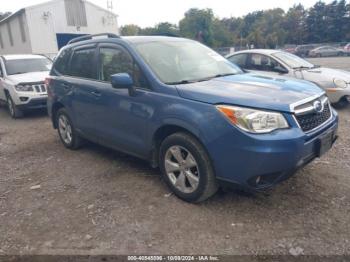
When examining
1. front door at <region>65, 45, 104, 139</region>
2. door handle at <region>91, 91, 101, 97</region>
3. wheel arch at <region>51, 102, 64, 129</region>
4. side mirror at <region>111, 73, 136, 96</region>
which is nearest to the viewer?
side mirror at <region>111, 73, 136, 96</region>

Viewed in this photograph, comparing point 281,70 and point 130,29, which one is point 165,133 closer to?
point 281,70

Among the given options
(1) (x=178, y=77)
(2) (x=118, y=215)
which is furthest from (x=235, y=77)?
(2) (x=118, y=215)

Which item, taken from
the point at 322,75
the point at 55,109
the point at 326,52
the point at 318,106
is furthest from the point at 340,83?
the point at 326,52

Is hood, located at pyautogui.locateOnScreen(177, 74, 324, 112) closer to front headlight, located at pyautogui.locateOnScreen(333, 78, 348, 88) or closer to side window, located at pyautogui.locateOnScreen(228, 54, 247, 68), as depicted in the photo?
front headlight, located at pyautogui.locateOnScreen(333, 78, 348, 88)

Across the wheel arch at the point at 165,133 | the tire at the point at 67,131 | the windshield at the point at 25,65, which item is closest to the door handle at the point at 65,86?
the tire at the point at 67,131

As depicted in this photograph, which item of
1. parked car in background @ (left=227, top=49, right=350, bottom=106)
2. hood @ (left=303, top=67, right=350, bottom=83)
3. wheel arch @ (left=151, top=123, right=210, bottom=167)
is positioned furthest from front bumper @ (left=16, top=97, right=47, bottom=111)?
hood @ (left=303, top=67, right=350, bottom=83)

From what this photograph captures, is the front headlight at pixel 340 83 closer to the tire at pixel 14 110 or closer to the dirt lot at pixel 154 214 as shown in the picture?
the dirt lot at pixel 154 214

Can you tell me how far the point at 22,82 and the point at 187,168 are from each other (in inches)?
256

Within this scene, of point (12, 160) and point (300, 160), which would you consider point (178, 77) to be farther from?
point (12, 160)

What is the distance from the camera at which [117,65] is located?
163 inches

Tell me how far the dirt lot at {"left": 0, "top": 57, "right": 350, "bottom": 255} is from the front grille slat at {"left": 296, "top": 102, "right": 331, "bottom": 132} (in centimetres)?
84

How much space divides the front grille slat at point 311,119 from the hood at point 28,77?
283 inches

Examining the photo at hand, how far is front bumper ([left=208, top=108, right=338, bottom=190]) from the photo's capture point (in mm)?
2828

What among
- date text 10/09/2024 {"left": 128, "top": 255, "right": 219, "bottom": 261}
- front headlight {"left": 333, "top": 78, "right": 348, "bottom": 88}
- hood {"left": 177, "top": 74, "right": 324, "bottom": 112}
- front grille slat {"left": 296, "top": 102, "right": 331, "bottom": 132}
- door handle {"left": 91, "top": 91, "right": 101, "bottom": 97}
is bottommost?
date text 10/09/2024 {"left": 128, "top": 255, "right": 219, "bottom": 261}
